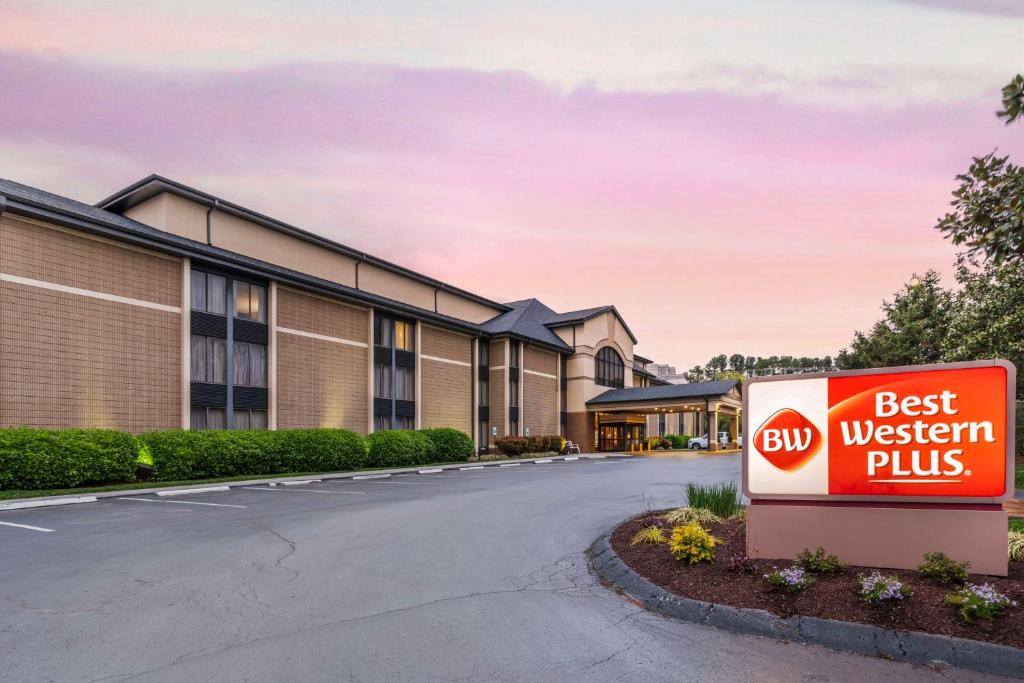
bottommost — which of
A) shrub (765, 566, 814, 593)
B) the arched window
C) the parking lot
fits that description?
the parking lot

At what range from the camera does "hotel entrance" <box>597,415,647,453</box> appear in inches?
2121

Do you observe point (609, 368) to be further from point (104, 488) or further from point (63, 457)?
point (63, 457)

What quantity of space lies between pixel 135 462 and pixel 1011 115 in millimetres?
22669

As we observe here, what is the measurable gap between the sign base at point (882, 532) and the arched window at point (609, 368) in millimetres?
47269

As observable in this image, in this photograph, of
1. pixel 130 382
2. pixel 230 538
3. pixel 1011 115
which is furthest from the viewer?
pixel 130 382

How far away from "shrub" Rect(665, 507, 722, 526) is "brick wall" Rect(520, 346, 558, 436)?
35756 millimetres

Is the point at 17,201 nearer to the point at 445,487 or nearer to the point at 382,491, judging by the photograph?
the point at 382,491

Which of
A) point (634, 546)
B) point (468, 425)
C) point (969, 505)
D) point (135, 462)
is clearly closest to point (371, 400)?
point (468, 425)

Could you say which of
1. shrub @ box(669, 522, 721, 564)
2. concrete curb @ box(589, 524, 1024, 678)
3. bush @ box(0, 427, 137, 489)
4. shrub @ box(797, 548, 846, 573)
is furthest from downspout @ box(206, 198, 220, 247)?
shrub @ box(797, 548, 846, 573)

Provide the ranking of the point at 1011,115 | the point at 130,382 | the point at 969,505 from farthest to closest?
the point at 130,382, the point at 1011,115, the point at 969,505

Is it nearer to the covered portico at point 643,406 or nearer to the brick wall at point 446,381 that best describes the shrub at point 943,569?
the brick wall at point 446,381

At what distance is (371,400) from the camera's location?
1277 inches

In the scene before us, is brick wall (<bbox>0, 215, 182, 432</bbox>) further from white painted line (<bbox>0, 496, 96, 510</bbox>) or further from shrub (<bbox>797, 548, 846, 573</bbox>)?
shrub (<bbox>797, 548, 846, 573</bbox>)

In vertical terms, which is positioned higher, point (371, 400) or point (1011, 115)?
point (1011, 115)
